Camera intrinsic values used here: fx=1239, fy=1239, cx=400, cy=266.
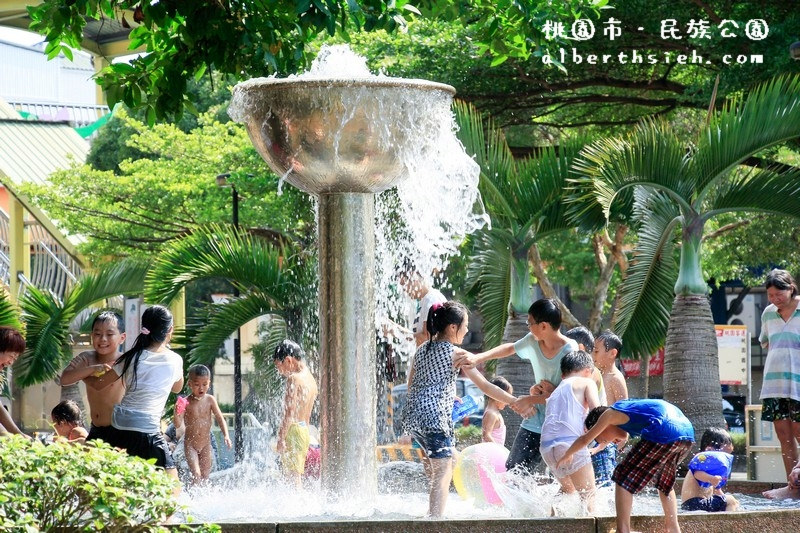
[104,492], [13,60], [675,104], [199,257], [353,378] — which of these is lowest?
[104,492]

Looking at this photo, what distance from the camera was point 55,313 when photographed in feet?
55.1

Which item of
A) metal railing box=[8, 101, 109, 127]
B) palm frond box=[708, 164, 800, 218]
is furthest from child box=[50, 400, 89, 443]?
metal railing box=[8, 101, 109, 127]

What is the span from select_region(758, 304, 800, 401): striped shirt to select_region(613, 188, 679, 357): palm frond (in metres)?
3.60

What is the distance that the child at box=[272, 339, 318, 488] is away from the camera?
9.53m

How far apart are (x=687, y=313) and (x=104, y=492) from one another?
8391 millimetres

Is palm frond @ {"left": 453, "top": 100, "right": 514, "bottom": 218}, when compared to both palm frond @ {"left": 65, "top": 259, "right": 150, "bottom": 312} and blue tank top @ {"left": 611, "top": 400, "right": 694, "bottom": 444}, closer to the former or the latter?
palm frond @ {"left": 65, "top": 259, "right": 150, "bottom": 312}

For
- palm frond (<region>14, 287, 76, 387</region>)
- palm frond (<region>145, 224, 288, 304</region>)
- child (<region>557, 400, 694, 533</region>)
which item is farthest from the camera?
palm frond (<region>14, 287, 76, 387</region>)

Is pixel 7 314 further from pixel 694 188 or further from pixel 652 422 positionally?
pixel 652 422

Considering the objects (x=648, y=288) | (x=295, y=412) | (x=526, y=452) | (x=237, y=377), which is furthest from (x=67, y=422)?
(x=237, y=377)

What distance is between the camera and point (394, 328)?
10094 millimetres

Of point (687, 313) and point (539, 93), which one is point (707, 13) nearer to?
point (539, 93)

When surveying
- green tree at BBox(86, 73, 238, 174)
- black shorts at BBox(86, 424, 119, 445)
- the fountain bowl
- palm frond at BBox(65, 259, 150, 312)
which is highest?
green tree at BBox(86, 73, 238, 174)

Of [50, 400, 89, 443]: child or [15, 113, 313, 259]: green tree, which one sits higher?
[15, 113, 313, 259]: green tree

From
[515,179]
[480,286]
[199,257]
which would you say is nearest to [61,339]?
[199,257]
